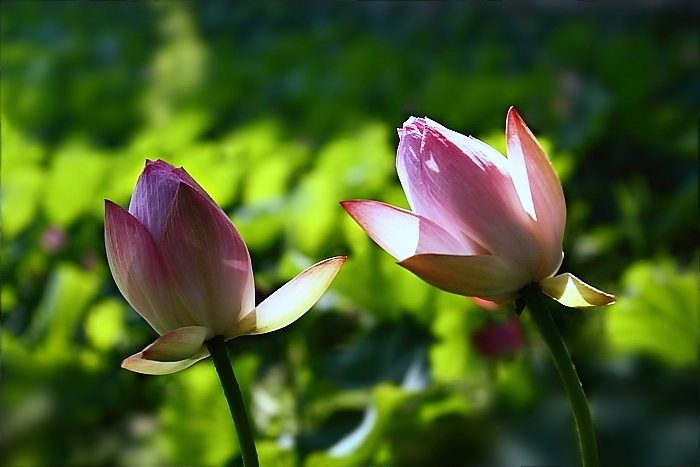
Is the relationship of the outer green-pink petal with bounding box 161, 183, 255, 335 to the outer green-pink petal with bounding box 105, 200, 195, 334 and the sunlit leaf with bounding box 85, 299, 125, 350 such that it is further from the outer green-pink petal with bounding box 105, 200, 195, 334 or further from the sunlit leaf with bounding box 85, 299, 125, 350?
the sunlit leaf with bounding box 85, 299, 125, 350

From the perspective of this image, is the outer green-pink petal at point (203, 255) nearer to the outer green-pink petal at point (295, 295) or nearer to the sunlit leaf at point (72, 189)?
the outer green-pink petal at point (295, 295)

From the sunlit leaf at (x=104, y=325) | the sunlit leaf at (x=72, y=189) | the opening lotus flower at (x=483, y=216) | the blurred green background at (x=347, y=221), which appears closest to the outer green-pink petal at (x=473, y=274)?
the opening lotus flower at (x=483, y=216)

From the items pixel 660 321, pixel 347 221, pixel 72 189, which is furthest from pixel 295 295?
pixel 72 189

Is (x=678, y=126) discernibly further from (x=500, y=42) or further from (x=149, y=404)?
(x=149, y=404)

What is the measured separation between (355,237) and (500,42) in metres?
0.84

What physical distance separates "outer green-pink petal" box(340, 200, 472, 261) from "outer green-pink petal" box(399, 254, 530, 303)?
0.04ft

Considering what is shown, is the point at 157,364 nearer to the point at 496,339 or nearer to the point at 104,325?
the point at 496,339

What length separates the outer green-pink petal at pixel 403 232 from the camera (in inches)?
8.8

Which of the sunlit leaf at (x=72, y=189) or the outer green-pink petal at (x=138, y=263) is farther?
the sunlit leaf at (x=72, y=189)

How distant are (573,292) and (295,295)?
0.08 meters

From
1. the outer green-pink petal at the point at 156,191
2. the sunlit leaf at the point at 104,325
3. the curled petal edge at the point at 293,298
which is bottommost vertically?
the curled petal edge at the point at 293,298

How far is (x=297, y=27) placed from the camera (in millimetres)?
1744

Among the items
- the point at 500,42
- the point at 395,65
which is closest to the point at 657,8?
the point at 500,42

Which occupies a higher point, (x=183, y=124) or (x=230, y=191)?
(x=183, y=124)
